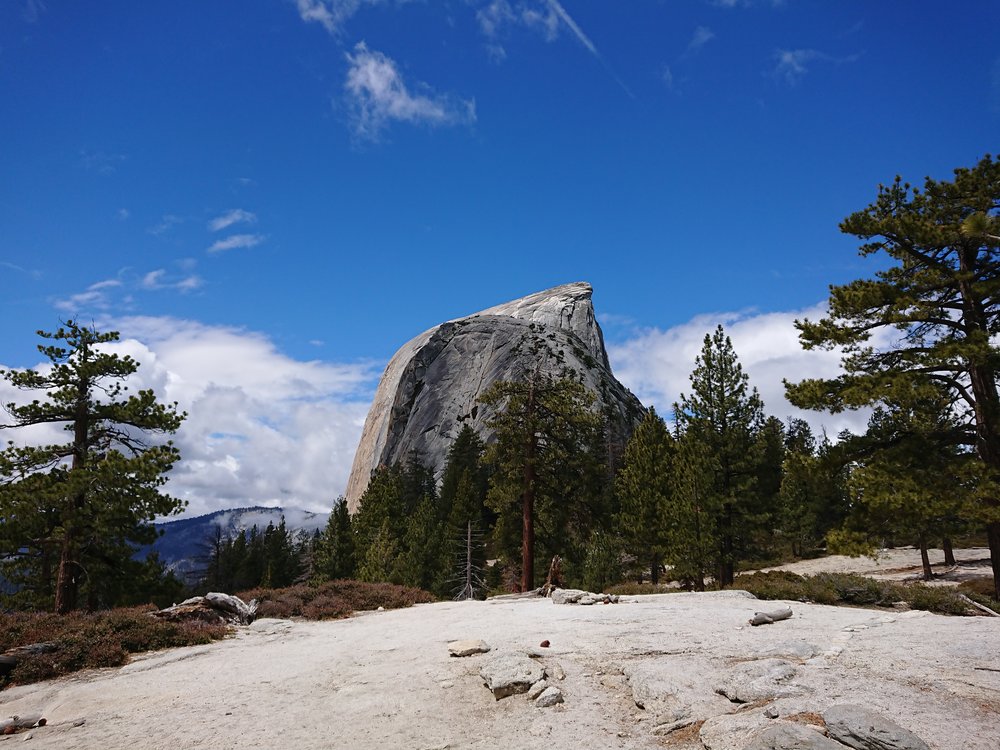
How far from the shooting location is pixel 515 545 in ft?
95.5

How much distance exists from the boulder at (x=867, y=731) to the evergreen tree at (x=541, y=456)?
18.4 m

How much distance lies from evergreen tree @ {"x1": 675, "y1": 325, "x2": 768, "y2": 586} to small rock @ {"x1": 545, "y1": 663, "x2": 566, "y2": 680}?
19114mm

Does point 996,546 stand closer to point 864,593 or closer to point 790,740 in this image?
point 864,593

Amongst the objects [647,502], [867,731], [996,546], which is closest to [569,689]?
[867,731]

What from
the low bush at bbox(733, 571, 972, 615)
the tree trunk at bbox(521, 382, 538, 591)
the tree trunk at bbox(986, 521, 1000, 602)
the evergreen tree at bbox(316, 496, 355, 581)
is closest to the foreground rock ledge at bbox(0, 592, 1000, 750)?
the low bush at bbox(733, 571, 972, 615)

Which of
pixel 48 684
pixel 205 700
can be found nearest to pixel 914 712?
pixel 205 700

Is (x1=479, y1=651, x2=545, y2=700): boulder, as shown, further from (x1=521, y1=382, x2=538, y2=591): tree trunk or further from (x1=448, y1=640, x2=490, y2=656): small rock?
(x1=521, y1=382, x2=538, y2=591): tree trunk

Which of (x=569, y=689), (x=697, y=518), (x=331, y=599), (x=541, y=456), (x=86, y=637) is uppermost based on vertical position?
(x=541, y=456)

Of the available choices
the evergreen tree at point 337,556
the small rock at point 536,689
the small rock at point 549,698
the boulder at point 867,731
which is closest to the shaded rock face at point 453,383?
the evergreen tree at point 337,556

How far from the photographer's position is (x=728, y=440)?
26.4m

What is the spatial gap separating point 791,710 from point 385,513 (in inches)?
1803

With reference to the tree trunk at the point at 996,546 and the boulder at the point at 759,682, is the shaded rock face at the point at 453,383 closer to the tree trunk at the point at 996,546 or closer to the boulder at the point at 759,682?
the tree trunk at the point at 996,546

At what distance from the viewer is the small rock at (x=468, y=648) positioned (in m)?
9.26

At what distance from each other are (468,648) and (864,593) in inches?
454
